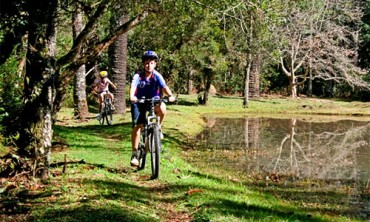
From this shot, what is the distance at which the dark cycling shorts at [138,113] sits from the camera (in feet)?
26.6

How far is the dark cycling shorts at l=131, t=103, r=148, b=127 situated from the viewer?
8109 millimetres

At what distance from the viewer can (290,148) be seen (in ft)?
47.5

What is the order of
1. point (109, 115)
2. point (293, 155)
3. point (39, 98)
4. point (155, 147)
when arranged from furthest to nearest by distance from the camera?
point (109, 115), point (293, 155), point (155, 147), point (39, 98)

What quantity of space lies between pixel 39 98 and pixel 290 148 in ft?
30.7

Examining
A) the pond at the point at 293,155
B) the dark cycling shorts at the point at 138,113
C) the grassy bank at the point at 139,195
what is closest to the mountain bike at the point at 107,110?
the pond at the point at 293,155

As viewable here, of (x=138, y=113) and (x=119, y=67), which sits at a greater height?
(x=119, y=67)

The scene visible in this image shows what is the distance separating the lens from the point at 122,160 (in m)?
9.46

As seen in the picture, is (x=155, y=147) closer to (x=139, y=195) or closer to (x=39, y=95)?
(x=139, y=195)

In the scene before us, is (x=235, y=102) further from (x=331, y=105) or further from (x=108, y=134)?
(x=108, y=134)

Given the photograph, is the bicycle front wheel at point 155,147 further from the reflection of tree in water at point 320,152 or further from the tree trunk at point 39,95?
the reflection of tree in water at point 320,152

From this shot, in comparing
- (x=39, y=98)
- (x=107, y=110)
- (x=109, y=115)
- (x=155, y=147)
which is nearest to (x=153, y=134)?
(x=155, y=147)

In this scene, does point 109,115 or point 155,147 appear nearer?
point 155,147

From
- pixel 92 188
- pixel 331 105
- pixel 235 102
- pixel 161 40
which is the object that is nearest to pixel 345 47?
pixel 331 105

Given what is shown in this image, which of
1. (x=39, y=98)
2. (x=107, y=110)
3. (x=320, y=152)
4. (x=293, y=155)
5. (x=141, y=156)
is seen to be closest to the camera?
(x=39, y=98)
